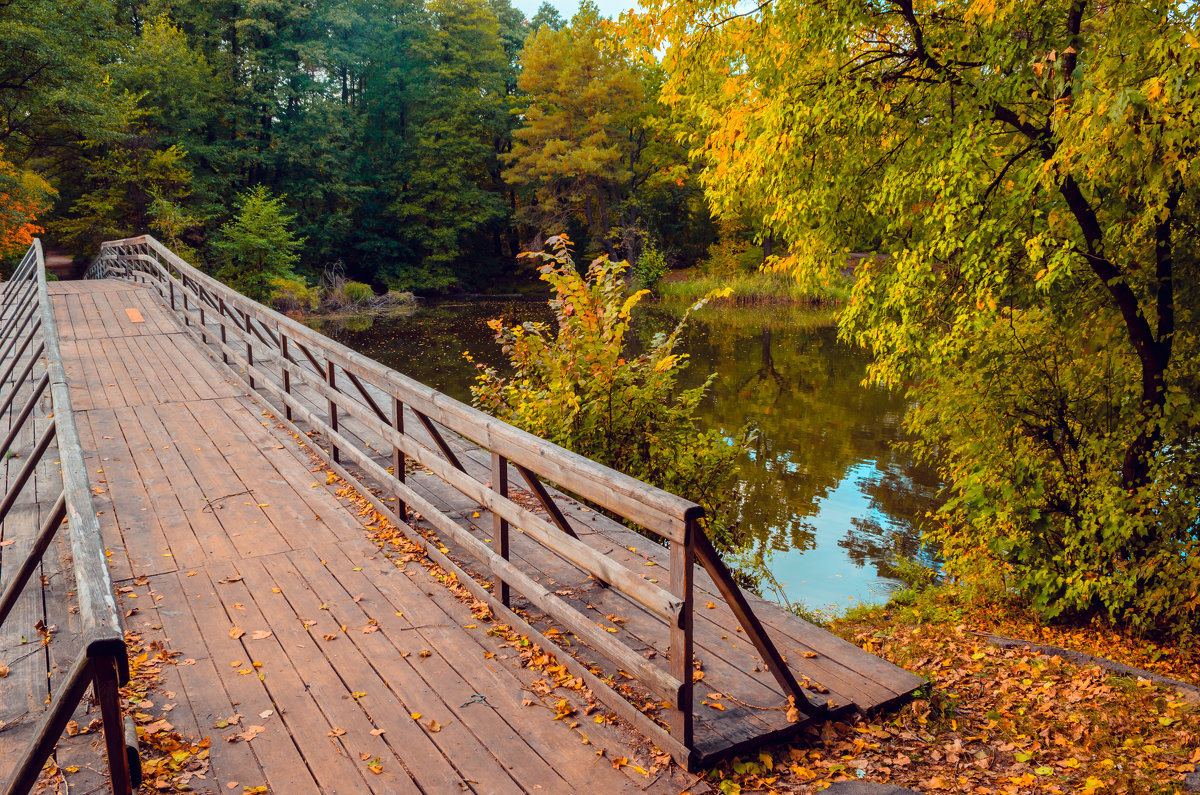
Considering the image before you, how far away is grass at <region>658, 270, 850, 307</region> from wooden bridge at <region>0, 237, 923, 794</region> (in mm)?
25396

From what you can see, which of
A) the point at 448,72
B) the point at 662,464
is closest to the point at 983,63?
the point at 662,464

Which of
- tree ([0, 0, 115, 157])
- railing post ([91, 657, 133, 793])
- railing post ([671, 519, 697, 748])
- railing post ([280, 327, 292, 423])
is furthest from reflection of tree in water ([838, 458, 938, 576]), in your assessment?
tree ([0, 0, 115, 157])

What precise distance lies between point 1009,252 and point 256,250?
30.9 meters

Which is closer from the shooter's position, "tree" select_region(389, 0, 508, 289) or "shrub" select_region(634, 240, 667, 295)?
"shrub" select_region(634, 240, 667, 295)

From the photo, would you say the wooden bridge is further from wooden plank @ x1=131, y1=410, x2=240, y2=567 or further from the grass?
the grass

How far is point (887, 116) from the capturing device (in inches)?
300

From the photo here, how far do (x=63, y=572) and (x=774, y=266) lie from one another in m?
7.35

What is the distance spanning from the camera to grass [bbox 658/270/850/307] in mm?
31812

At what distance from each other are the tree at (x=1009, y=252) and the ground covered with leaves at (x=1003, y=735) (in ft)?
4.15

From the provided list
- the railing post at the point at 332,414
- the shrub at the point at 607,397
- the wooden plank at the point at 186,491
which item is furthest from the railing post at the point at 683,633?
the shrub at the point at 607,397

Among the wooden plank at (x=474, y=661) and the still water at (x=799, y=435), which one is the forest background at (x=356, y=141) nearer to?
the still water at (x=799, y=435)

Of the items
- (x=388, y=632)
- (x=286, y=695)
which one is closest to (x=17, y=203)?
(x=388, y=632)

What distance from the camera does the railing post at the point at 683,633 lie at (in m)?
2.96

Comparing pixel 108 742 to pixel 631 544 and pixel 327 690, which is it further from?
pixel 631 544
